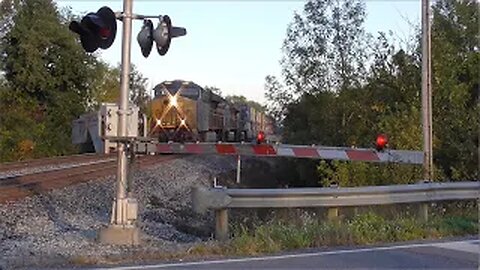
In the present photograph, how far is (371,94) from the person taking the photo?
76.5 ft

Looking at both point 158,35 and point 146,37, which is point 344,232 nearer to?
point 158,35

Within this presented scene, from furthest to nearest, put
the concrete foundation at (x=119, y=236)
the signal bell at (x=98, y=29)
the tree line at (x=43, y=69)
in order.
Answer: the tree line at (x=43, y=69) < the signal bell at (x=98, y=29) < the concrete foundation at (x=119, y=236)

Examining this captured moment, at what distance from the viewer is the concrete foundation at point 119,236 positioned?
10.3 m

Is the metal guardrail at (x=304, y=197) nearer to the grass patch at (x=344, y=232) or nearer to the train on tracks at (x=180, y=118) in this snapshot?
the grass patch at (x=344, y=232)

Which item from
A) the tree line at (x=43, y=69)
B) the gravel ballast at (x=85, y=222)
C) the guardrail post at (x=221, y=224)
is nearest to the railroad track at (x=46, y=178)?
the gravel ballast at (x=85, y=222)

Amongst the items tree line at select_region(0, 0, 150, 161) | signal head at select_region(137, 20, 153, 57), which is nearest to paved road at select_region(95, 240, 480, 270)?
signal head at select_region(137, 20, 153, 57)

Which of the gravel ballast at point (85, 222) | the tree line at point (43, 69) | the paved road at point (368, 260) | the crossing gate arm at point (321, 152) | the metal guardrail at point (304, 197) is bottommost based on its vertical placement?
the gravel ballast at point (85, 222)

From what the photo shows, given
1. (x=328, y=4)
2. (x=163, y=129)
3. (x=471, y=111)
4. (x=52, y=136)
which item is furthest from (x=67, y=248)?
(x=52, y=136)

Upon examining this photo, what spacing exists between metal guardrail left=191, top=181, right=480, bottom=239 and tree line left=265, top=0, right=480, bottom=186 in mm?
4228

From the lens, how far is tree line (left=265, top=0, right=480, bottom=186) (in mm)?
18359

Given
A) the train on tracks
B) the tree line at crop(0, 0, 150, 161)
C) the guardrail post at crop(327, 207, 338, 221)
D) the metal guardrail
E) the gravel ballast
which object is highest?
the tree line at crop(0, 0, 150, 161)

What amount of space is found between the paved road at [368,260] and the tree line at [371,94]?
655 cm

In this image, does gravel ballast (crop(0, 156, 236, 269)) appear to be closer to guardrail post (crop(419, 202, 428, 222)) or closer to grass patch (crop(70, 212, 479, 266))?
grass patch (crop(70, 212, 479, 266))

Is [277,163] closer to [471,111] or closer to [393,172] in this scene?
[471,111]
